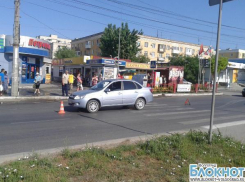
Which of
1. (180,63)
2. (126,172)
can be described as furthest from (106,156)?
(180,63)

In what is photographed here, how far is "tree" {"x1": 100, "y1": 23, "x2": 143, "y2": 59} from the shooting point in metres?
43.4

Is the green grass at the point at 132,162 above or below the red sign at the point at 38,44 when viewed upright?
below

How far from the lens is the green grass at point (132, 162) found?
4121mm

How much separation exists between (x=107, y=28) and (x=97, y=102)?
112 feet

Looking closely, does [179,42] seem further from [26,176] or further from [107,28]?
[26,176]

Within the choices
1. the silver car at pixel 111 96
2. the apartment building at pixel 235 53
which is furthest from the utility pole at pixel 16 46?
the apartment building at pixel 235 53

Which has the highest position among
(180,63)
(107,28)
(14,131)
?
(107,28)

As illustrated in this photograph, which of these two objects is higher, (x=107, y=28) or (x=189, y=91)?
(x=107, y=28)

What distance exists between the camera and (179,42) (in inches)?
2972

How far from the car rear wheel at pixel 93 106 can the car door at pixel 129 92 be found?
1.61 metres

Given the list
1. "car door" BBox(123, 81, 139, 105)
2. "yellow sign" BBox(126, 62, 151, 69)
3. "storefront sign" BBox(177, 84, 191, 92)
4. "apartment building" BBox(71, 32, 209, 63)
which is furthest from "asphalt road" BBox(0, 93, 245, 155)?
"apartment building" BBox(71, 32, 209, 63)

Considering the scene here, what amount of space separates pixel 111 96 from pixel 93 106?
1.09m

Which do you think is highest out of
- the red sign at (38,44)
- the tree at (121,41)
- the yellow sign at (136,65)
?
the tree at (121,41)

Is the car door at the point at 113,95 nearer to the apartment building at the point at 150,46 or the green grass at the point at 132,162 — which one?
the green grass at the point at 132,162
